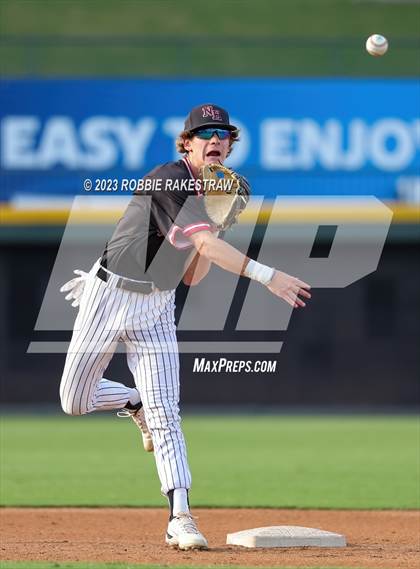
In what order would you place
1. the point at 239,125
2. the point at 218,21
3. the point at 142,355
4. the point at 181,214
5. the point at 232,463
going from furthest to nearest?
the point at 218,21
the point at 239,125
the point at 232,463
the point at 142,355
the point at 181,214

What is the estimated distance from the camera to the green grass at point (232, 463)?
28.2 feet

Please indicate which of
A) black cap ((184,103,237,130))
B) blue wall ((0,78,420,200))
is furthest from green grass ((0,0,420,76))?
black cap ((184,103,237,130))

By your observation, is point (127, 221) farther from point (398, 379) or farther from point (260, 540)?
point (398, 379)

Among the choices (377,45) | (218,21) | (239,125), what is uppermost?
(218,21)

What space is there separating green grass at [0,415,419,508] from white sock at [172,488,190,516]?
8.95ft

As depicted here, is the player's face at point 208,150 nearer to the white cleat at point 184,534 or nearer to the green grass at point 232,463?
the white cleat at point 184,534

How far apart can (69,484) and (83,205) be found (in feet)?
25.7

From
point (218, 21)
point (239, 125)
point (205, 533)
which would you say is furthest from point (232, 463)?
point (218, 21)

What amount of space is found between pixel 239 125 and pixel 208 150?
37.6 ft

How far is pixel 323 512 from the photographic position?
784 cm

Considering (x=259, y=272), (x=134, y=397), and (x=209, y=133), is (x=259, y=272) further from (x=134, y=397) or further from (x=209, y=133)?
(x=134, y=397)

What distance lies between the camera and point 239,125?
16.7 meters

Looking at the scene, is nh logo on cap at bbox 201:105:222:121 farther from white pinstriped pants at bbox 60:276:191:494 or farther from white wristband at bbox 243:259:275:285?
white pinstriped pants at bbox 60:276:191:494

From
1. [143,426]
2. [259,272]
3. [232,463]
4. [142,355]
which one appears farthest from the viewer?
[232,463]
